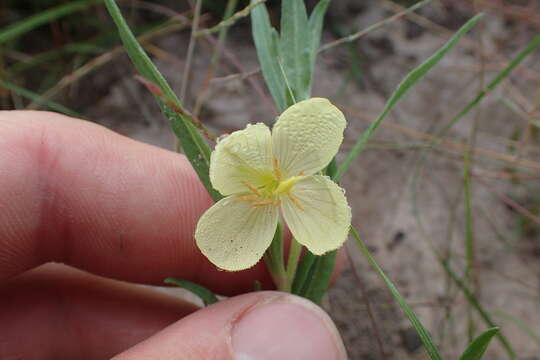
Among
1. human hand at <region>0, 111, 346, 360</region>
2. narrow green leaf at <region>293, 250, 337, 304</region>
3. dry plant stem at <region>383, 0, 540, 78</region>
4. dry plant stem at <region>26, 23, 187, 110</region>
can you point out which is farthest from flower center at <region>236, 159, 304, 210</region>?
dry plant stem at <region>383, 0, 540, 78</region>

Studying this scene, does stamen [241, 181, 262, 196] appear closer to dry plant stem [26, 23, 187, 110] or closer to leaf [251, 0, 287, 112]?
leaf [251, 0, 287, 112]

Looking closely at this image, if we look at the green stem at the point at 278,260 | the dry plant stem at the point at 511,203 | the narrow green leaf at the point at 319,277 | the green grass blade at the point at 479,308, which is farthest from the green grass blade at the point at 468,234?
the green stem at the point at 278,260

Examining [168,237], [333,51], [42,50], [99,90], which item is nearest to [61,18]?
[42,50]

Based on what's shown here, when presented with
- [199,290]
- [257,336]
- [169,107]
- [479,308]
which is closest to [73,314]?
[199,290]

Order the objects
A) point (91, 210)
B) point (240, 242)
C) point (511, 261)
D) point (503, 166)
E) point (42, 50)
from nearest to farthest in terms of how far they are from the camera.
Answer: point (240, 242)
point (91, 210)
point (511, 261)
point (503, 166)
point (42, 50)

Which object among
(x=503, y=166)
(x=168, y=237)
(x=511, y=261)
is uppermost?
(x=503, y=166)

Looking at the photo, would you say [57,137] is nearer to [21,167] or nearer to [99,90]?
[21,167]

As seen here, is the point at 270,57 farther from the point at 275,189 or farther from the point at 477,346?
the point at 477,346
